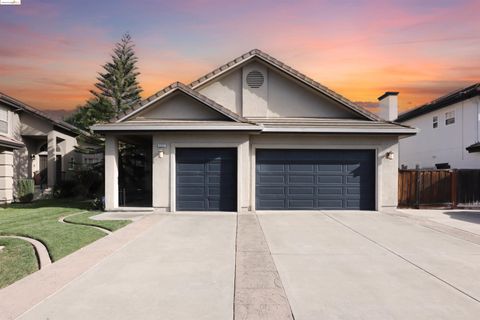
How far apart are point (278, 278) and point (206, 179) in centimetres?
721

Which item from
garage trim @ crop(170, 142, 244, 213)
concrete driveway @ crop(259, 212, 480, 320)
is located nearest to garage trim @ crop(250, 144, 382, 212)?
garage trim @ crop(170, 142, 244, 213)

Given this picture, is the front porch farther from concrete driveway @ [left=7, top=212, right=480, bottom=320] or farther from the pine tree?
concrete driveway @ [left=7, top=212, right=480, bottom=320]

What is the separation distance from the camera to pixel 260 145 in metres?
12.1

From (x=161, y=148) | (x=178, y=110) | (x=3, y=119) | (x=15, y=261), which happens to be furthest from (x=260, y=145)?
(x=3, y=119)

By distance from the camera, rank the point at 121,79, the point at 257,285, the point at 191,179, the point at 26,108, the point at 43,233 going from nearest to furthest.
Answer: the point at 257,285
the point at 43,233
the point at 191,179
the point at 26,108
the point at 121,79

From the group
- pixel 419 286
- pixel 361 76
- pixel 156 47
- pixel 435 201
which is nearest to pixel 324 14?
pixel 361 76

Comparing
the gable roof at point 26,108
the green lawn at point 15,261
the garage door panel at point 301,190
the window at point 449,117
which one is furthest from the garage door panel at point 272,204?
the window at point 449,117

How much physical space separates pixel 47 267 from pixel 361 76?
15.6 meters

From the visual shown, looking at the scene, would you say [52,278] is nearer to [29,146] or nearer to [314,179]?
[314,179]

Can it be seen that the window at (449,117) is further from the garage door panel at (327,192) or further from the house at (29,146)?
the house at (29,146)

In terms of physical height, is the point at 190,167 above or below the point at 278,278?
above

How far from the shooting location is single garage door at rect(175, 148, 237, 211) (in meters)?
11.7

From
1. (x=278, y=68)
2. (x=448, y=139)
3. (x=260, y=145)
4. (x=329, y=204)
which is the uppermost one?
(x=278, y=68)

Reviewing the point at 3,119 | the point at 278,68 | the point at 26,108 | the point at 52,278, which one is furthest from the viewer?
the point at 26,108
